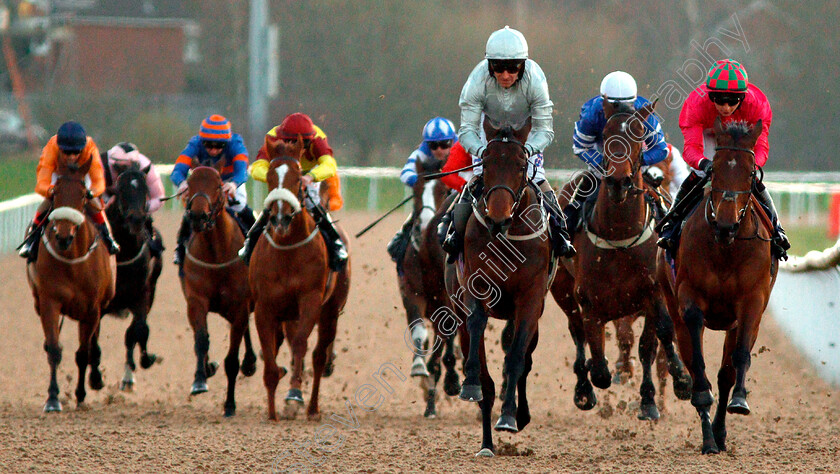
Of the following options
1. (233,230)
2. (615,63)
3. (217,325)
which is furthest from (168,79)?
(233,230)

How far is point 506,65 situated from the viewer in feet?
22.1

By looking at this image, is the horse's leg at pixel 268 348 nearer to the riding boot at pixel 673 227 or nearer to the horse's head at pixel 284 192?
the horse's head at pixel 284 192

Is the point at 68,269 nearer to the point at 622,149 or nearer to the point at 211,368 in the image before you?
the point at 211,368

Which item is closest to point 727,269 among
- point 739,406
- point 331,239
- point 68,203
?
point 739,406

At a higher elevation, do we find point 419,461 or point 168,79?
point 168,79

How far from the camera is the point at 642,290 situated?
298 inches

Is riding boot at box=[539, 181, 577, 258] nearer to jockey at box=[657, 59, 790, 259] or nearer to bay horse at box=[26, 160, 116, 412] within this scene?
jockey at box=[657, 59, 790, 259]

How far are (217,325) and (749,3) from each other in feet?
71.1

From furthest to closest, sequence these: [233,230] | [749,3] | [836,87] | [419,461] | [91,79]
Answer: [91,79] → [749,3] → [836,87] → [233,230] → [419,461]

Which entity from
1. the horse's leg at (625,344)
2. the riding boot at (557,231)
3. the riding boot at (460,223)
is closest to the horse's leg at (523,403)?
the riding boot at (557,231)

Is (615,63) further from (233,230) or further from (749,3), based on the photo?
(233,230)

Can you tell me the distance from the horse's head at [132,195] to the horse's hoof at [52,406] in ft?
5.19

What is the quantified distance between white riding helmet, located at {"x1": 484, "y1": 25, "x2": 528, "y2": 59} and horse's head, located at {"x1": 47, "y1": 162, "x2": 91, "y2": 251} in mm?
3149

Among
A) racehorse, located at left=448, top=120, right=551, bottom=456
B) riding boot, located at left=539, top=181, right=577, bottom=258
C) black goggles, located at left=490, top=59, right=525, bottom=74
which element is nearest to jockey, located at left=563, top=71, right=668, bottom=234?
riding boot, located at left=539, top=181, right=577, bottom=258
